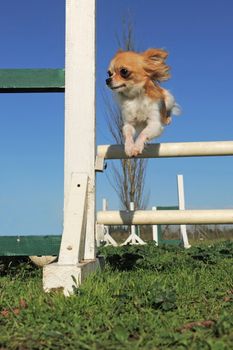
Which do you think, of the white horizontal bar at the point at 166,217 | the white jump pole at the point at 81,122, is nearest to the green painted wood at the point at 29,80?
the white jump pole at the point at 81,122

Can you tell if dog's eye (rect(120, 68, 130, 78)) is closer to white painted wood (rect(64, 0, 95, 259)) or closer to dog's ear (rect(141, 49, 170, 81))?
dog's ear (rect(141, 49, 170, 81))

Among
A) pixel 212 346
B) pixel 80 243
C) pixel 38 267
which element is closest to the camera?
pixel 212 346

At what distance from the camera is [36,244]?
280 cm

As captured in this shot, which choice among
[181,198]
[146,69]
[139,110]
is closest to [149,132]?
[139,110]

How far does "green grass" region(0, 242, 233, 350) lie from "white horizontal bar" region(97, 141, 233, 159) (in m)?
0.79

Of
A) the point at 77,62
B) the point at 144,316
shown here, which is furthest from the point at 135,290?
the point at 77,62

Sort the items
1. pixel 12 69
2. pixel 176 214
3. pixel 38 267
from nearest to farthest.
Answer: pixel 12 69, pixel 176 214, pixel 38 267

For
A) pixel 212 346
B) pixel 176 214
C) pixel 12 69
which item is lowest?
pixel 212 346

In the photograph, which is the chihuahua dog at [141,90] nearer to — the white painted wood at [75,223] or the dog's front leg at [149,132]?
the dog's front leg at [149,132]

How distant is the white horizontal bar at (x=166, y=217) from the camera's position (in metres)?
3.02

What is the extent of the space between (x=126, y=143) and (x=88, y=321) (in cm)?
165

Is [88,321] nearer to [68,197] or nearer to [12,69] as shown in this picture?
[68,197]

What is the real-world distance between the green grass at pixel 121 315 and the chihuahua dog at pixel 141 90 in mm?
1231

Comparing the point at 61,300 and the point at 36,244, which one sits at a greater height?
the point at 36,244
